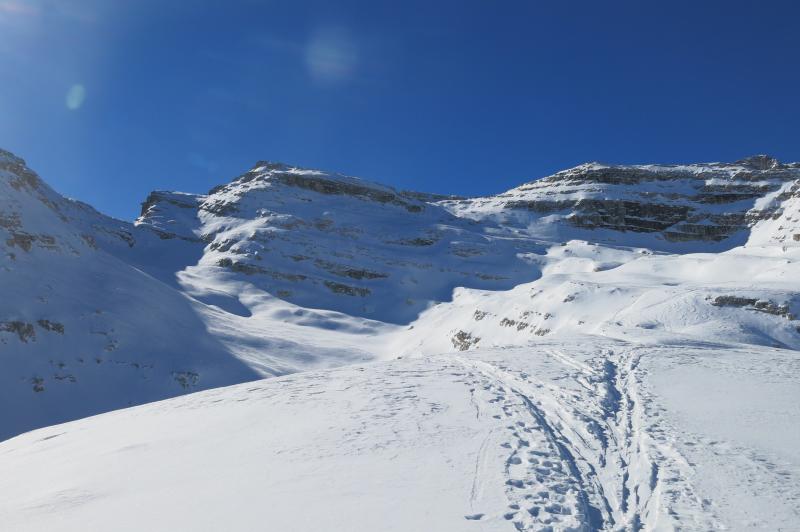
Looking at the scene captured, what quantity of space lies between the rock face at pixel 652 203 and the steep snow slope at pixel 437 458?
293ft

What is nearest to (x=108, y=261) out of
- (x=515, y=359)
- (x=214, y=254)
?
(x=214, y=254)

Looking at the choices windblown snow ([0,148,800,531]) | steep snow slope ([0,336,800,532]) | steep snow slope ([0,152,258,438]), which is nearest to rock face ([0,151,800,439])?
steep snow slope ([0,152,258,438])

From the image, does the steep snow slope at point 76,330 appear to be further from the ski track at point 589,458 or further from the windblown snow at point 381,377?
the ski track at point 589,458

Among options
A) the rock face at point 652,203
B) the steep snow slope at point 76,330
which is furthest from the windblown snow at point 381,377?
the rock face at point 652,203

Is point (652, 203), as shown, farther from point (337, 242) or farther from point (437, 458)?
point (437, 458)

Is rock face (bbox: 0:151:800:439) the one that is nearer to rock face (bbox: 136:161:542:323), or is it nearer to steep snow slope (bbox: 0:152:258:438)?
steep snow slope (bbox: 0:152:258:438)

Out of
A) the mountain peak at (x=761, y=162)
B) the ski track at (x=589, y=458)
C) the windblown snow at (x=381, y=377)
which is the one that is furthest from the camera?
the mountain peak at (x=761, y=162)

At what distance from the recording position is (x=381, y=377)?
49.3ft

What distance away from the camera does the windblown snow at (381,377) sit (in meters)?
6.94

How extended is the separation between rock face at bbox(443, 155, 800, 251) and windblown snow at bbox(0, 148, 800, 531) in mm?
5602

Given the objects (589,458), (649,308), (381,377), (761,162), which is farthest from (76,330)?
(761,162)

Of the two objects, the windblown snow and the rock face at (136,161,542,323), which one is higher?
the rock face at (136,161,542,323)

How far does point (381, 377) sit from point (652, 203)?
10670 centimetres

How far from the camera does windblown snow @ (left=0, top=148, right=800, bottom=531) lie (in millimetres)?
6941
